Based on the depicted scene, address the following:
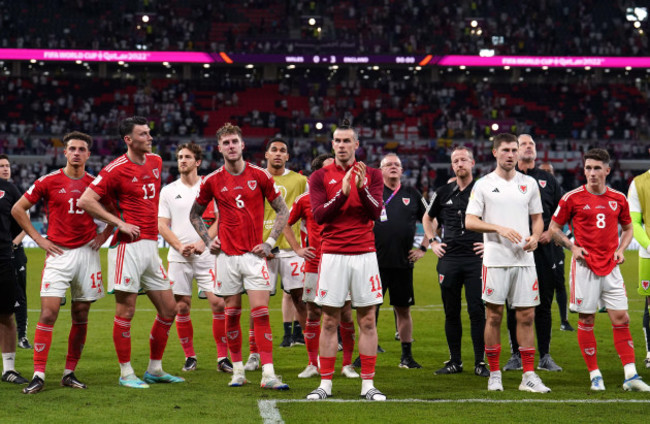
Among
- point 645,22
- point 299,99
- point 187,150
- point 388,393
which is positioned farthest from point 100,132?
point 388,393

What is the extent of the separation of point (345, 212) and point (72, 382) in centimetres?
313

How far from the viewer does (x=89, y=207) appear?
25.4 feet

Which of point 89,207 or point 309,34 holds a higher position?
point 309,34

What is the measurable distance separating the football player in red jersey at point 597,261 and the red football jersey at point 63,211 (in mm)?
4742

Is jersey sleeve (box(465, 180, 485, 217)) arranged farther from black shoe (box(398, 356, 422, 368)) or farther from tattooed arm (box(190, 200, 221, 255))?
tattooed arm (box(190, 200, 221, 255))

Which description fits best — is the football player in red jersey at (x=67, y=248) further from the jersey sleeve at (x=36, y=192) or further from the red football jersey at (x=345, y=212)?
the red football jersey at (x=345, y=212)

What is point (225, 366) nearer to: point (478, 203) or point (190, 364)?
point (190, 364)

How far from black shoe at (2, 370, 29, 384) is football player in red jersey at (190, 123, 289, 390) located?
210cm

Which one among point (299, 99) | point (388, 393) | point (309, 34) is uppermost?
point (309, 34)

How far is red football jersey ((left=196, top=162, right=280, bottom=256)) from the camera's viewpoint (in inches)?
315

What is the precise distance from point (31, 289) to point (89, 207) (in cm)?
1089

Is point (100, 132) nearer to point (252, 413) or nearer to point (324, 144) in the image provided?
point (324, 144)

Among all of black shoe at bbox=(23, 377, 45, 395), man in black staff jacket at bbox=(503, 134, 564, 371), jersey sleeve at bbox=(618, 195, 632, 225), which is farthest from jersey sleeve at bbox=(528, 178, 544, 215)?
black shoe at bbox=(23, 377, 45, 395)

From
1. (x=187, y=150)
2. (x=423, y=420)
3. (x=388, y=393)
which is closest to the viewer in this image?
(x=423, y=420)
